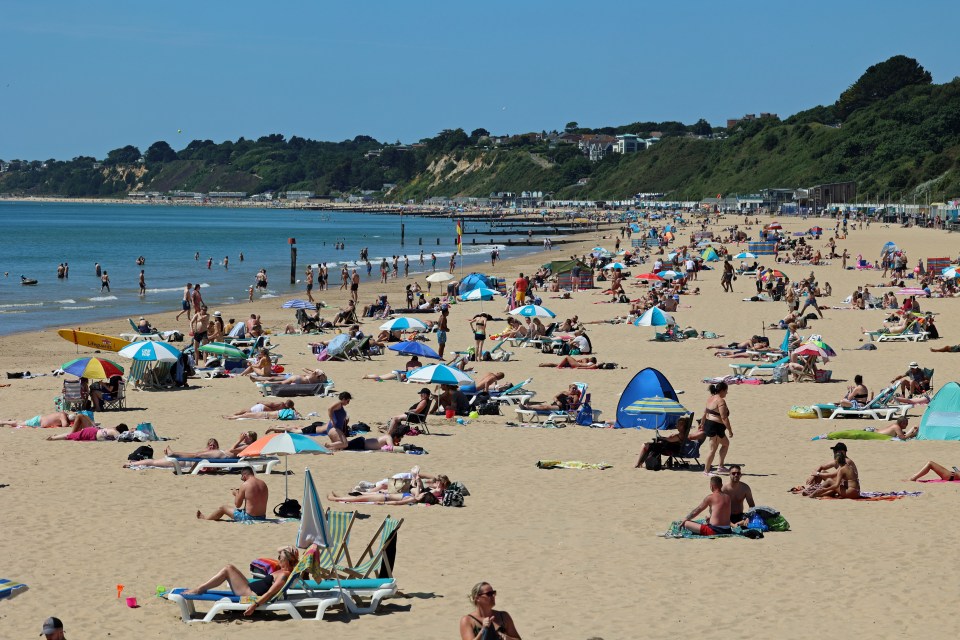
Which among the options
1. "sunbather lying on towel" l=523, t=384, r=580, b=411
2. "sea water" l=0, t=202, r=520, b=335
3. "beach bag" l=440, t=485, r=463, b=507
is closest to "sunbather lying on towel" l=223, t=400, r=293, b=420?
"sunbather lying on towel" l=523, t=384, r=580, b=411

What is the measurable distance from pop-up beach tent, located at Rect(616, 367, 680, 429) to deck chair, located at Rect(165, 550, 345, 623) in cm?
674

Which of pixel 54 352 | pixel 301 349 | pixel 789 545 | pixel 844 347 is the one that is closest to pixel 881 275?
pixel 844 347

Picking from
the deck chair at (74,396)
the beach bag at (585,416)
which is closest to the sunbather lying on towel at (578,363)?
the beach bag at (585,416)

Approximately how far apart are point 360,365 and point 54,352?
7427 millimetres

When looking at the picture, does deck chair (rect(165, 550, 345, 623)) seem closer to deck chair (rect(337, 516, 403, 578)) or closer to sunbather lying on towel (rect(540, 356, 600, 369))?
deck chair (rect(337, 516, 403, 578))

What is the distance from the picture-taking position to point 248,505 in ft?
35.3

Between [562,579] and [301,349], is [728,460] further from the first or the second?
[301,349]

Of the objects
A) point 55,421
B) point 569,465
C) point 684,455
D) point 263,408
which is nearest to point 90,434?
point 55,421

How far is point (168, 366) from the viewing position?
18.8 m

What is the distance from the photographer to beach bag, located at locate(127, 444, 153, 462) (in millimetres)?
13172

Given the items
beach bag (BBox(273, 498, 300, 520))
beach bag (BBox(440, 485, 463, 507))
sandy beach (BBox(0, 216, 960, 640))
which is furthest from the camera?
beach bag (BBox(440, 485, 463, 507))

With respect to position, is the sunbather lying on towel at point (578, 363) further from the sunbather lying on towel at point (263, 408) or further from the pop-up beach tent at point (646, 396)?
the sunbather lying on towel at point (263, 408)

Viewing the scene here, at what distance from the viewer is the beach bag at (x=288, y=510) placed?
36.0ft

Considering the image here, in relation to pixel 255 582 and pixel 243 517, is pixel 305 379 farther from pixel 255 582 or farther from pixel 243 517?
pixel 255 582
